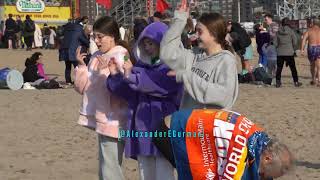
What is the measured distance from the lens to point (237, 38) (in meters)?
14.7

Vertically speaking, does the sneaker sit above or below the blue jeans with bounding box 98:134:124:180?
below

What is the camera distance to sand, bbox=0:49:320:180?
6438mm

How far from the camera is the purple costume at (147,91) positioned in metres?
4.14

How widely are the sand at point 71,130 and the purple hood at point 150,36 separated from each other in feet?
4.02

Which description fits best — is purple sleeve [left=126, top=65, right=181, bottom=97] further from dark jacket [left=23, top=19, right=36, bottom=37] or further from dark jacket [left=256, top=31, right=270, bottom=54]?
dark jacket [left=23, top=19, right=36, bottom=37]

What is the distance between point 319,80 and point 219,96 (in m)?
11.2

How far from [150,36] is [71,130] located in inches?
187

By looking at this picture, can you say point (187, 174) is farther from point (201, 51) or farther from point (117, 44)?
point (117, 44)

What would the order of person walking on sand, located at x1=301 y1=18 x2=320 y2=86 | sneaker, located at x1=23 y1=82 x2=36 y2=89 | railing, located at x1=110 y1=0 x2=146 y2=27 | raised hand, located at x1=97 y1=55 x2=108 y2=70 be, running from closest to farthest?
raised hand, located at x1=97 y1=55 x2=108 y2=70
sneaker, located at x1=23 y1=82 x2=36 y2=89
person walking on sand, located at x1=301 y1=18 x2=320 y2=86
railing, located at x1=110 y1=0 x2=146 y2=27

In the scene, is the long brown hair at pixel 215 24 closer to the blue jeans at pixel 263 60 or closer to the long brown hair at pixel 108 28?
the long brown hair at pixel 108 28

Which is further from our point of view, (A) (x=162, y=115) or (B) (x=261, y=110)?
A: (B) (x=261, y=110)

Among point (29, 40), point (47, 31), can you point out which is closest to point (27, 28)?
point (29, 40)

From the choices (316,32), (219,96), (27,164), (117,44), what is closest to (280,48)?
(316,32)

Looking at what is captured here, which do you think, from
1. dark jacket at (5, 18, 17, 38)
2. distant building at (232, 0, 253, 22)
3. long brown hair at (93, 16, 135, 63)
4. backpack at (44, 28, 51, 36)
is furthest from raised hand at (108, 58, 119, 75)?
distant building at (232, 0, 253, 22)
